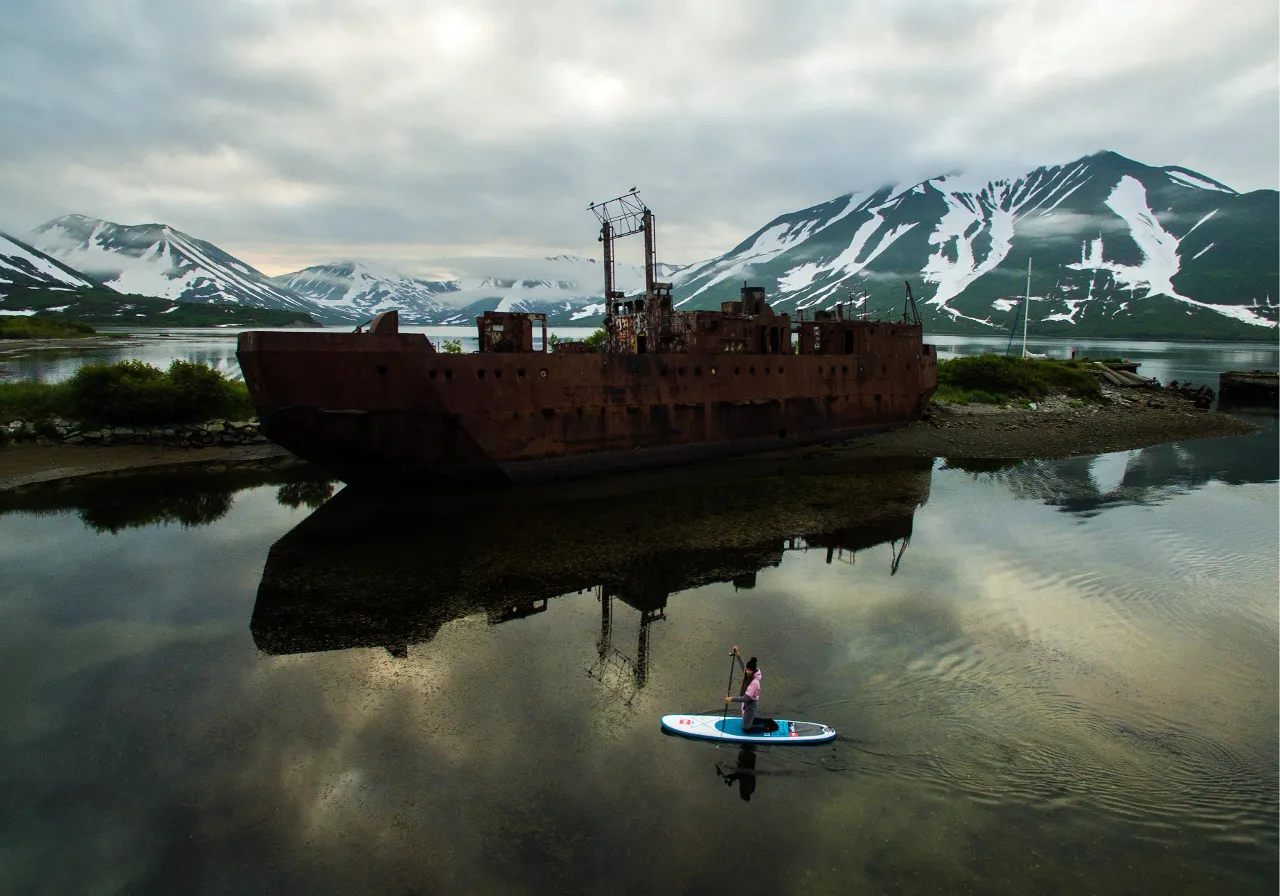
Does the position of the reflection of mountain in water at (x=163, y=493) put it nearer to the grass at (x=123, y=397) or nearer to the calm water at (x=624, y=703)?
the calm water at (x=624, y=703)

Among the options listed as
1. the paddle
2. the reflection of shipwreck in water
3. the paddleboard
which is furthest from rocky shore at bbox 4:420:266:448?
the paddleboard

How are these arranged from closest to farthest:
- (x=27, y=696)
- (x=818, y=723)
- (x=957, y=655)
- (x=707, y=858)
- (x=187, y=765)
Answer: (x=707, y=858) < (x=187, y=765) < (x=818, y=723) < (x=27, y=696) < (x=957, y=655)

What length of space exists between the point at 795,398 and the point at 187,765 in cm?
2856

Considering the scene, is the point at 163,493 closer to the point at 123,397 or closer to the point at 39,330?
the point at 123,397

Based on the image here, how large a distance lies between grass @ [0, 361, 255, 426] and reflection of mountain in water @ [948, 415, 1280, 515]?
37.7m

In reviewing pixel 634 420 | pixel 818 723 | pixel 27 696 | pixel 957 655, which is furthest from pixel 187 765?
pixel 634 420

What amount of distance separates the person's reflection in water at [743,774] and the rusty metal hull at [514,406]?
51.3 ft

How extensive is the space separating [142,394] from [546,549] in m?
25.9

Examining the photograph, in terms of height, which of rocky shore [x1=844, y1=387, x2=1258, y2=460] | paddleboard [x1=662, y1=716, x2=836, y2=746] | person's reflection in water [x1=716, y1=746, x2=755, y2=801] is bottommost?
person's reflection in water [x1=716, y1=746, x2=755, y2=801]

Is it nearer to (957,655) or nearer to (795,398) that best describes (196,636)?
(957,655)

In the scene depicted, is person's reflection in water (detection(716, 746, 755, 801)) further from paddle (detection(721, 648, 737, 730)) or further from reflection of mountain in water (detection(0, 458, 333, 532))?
reflection of mountain in water (detection(0, 458, 333, 532))

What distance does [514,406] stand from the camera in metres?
24.0

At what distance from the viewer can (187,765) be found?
9.80m

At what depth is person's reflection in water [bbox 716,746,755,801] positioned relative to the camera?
30.5 ft
